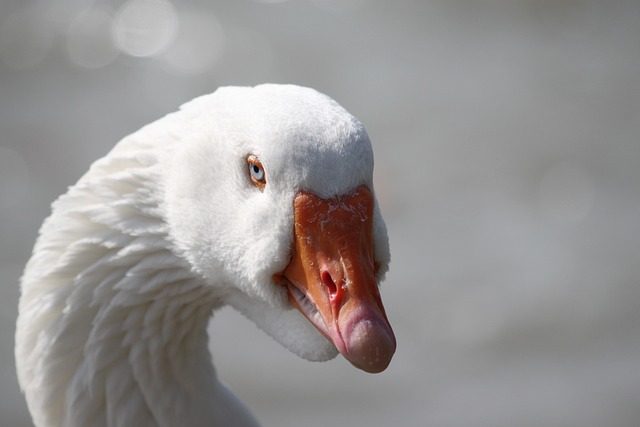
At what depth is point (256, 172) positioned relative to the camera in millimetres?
2320

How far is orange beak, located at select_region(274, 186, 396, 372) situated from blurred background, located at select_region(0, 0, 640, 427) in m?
3.66

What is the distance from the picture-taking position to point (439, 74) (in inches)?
337

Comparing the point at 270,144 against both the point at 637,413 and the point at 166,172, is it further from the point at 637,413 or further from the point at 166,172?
the point at 637,413

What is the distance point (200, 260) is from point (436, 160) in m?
5.53

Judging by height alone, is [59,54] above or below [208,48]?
below

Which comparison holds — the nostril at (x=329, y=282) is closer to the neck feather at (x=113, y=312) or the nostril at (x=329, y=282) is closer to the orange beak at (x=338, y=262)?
the orange beak at (x=338, y=262)

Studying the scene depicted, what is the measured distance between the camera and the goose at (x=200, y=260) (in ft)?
7.24

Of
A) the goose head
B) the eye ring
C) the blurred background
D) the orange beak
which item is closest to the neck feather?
the goose head

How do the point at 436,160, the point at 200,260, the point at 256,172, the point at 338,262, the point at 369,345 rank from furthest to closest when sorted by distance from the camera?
the point at 436,160
the point at 200,260
the point at 256,172
the point at 338,262
the point at 369,345

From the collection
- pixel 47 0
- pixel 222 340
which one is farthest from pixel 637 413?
pixel 47 0

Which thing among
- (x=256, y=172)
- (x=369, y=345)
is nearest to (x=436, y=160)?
(x=256, y=172)

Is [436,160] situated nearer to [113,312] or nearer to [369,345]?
[113,312]

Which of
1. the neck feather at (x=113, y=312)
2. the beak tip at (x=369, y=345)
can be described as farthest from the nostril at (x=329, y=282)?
the neck feather at (x=113, y=312)

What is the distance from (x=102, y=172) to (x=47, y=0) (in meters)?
7.41
